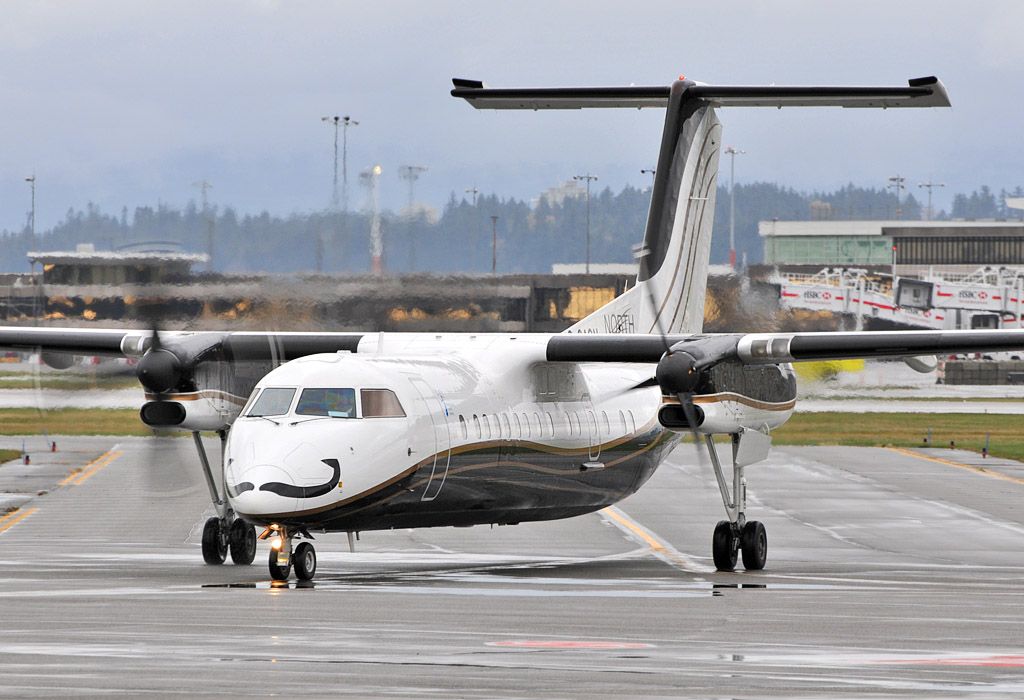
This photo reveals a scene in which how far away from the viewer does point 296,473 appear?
16.2m

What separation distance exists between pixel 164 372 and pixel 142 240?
1.68 meters

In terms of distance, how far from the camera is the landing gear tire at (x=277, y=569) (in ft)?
55.3

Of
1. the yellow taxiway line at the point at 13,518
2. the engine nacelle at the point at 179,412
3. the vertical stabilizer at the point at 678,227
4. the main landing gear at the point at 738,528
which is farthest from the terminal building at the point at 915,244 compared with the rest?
the engine nacelle at the point at 179,412

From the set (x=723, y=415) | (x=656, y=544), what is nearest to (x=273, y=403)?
(x=723, y=415)

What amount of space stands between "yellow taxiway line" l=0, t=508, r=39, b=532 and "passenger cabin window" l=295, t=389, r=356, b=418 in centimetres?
1066

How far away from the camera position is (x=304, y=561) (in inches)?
672

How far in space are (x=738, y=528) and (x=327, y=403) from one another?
21.4 feet

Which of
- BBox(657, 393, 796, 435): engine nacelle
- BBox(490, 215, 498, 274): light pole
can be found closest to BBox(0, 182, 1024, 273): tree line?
BBox(490, 215, 498, 274): light pole

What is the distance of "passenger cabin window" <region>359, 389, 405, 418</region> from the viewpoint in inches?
683

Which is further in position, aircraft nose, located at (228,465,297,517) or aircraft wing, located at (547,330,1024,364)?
aircraft wing, located at (547,330,1024,364)

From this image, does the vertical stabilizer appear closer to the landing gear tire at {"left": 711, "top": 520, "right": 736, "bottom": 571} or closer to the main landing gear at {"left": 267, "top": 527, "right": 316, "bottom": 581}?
the landing gear tire at {"left": 711, "top": 520, "right": 736, "bottom": 571}

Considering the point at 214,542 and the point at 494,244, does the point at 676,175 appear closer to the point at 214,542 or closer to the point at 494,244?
the point at 494,244

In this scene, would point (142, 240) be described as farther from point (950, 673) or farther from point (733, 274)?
point (950, 673)

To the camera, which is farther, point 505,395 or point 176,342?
point 176,342
